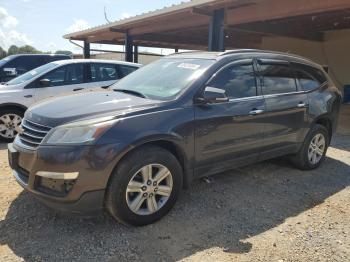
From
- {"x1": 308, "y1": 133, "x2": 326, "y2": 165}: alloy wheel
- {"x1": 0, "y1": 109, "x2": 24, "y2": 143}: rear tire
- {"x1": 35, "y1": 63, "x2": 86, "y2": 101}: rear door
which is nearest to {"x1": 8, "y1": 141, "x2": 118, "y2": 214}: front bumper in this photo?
{"x1": 308, "y1": 133, "x2": 326, "y2": 165}: alloy wheel

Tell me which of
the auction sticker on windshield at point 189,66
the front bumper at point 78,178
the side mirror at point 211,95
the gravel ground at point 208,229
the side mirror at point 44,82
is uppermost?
the auction sticker on windshield at point 189,66

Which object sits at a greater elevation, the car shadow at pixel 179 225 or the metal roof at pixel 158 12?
the metal roof at pixel 158 12

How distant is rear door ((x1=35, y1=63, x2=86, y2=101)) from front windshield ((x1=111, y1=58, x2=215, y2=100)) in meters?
3.03

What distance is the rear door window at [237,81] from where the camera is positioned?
4242mm

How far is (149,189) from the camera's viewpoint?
361cm

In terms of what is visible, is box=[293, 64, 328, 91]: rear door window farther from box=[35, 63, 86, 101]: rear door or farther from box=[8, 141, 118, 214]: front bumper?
box=[35, 63, 86, 101]: rear door

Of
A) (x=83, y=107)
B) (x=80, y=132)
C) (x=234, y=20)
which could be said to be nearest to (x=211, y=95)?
(x=83, y=107)

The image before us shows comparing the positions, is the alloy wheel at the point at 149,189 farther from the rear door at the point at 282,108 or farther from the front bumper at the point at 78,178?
the rear door at the point at 282,108

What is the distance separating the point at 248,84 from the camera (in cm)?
456

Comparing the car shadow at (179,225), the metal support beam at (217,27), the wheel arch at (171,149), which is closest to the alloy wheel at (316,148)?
the car shadow at (179,225)

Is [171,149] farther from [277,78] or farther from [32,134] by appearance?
[277,78]

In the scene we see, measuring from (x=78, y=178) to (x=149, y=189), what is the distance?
0.75 metres

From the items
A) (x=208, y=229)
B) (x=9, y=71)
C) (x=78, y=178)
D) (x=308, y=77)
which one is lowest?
(x=208, y=229)

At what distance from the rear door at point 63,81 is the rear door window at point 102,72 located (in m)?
0.24
